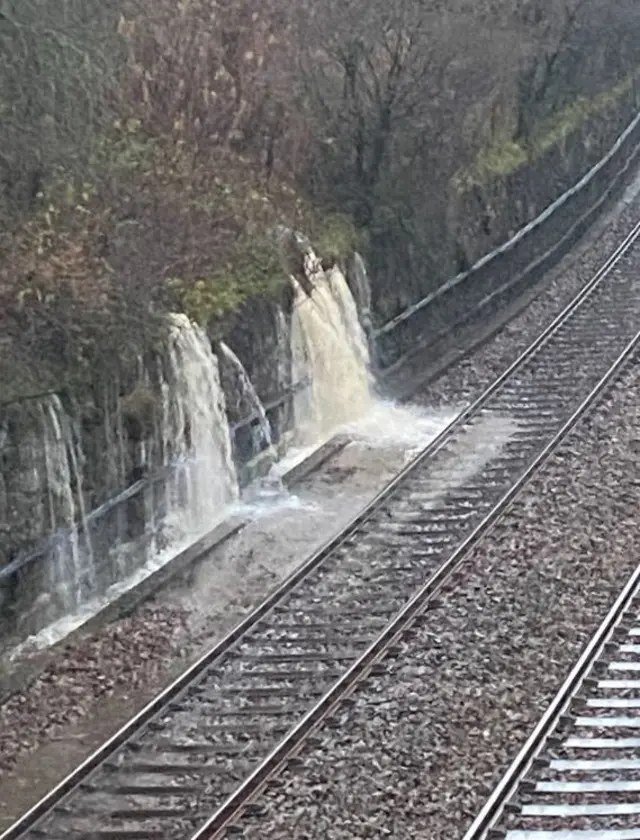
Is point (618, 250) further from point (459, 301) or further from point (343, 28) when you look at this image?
point (343, 28)

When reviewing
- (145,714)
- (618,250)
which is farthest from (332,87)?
(145,714)

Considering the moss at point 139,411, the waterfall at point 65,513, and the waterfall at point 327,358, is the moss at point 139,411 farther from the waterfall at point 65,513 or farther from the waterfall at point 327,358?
the waterfall at point 327,358

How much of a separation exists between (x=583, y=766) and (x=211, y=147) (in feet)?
41.5

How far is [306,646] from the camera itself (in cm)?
1437

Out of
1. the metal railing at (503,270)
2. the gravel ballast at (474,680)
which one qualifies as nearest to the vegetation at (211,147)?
the metal railing at (503,270)

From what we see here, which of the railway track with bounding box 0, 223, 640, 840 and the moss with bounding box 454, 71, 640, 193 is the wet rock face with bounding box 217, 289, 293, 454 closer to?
the railway track with bounding box 0, 223, 640, 840

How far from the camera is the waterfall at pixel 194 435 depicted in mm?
17531

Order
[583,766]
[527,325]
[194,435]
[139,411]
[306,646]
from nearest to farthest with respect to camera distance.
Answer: [583,766] < [306,646] < [139,411] < [194,435] < [527,325]

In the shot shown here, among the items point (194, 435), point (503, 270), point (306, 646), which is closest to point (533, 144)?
point (503, 270)

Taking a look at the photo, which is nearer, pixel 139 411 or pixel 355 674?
pixel 355 674

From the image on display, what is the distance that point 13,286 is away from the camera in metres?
16.2

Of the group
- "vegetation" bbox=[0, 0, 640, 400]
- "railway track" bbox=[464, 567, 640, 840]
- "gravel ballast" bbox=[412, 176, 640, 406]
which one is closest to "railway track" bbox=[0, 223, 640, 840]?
"gravel ballast" bbox=[412, 176, 640, 406]

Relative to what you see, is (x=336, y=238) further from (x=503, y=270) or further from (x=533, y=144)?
(x=533, y=144)

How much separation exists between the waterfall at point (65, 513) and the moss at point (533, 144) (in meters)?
13.6
